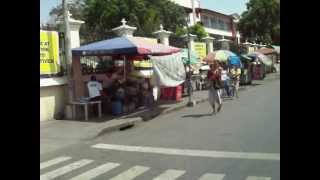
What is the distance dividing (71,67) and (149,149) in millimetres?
6146

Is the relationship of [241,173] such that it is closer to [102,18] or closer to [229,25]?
[102,18]

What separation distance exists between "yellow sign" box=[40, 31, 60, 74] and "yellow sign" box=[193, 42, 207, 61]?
13977 millimetres

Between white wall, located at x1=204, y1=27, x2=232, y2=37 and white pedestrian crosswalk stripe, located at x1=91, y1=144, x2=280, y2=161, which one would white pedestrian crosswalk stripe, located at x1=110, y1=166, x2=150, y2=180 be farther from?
white wall, located at x1=204, y1=27, x2=232, y2=37

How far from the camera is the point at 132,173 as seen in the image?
744cm

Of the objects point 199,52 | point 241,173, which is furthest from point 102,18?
point 241,173

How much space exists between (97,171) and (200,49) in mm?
21654

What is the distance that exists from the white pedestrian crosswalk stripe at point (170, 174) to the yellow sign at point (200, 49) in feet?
68.1

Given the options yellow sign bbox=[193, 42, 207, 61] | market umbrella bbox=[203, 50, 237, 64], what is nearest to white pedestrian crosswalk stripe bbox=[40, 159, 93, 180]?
market umbrella bbox=[203, 50, 237, 64]

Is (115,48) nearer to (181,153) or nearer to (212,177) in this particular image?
(181,153)

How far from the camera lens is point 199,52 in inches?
1125

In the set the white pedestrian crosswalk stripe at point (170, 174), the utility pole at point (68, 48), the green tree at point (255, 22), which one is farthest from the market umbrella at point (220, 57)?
the green tree at point (255, 22)

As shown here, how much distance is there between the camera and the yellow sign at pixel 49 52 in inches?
558

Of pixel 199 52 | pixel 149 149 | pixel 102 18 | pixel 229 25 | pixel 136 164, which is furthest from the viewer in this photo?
pixel 229 25
